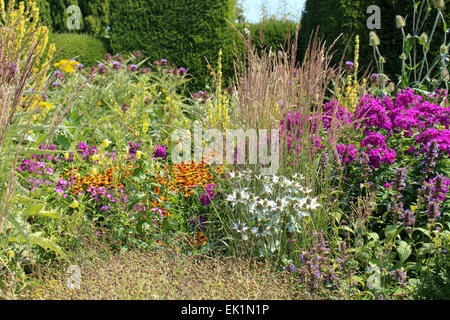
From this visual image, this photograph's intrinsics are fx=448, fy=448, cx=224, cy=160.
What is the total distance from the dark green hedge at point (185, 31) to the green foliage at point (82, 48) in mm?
810

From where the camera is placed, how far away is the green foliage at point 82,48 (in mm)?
7820

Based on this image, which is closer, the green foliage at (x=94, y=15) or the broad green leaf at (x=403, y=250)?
the broad green leaf at (x=403, y=250)

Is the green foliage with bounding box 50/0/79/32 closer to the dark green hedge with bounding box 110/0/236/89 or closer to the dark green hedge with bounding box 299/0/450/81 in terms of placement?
the dark green hedge with bounding box 110/0/236/89

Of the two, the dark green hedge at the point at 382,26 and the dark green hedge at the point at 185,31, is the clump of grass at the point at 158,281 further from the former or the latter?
the dark green hedge at the point at 185,31

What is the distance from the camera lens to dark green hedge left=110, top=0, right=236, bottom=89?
7332 mm

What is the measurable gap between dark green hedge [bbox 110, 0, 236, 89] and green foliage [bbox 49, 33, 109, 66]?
2.66ft

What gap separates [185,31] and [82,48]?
76.1 inches

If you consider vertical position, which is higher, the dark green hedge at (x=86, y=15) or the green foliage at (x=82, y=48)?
the dark green hedge at (x=86, y=15)

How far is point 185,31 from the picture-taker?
740 cm

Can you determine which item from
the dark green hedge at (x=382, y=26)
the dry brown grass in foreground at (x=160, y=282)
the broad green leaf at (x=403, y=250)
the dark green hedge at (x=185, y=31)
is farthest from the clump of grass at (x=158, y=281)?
the dark green hedge at (x=185, y=31)

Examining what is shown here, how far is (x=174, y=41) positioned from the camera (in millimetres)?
7430

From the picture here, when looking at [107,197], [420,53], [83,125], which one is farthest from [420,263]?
[420,53]

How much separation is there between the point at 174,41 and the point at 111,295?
19.6ft

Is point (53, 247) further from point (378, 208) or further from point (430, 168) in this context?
point (430, 168)
